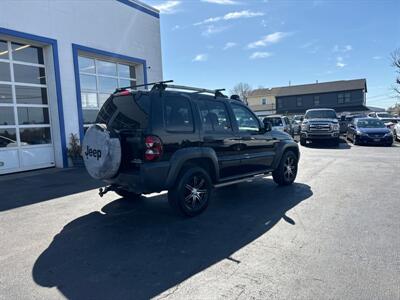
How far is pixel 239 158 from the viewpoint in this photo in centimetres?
618

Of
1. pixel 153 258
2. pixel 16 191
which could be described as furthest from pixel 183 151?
pixel 16 191

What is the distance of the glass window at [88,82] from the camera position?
12240 millimetres

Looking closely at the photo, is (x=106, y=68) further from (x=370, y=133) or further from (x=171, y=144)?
(x=370, y=133)

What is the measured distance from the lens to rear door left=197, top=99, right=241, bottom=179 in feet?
18.3

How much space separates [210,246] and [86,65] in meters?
10.7

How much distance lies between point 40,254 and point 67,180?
16.9 ft

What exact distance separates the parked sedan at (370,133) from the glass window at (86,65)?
1393 cm

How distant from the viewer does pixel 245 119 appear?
258 inches

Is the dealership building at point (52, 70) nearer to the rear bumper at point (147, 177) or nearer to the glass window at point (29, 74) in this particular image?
the glass window at point (29, 74)

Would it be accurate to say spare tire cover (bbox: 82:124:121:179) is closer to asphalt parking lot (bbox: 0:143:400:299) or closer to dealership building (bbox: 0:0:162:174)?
asphalt parking lot (bbox: 0:143:400:299)

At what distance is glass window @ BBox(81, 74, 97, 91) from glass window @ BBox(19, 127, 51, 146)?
91.5 inches

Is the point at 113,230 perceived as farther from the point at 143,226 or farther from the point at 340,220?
the point at 340,220

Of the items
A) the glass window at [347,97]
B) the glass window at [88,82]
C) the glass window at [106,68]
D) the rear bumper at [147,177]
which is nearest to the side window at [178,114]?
the rear bumper at [147,177]

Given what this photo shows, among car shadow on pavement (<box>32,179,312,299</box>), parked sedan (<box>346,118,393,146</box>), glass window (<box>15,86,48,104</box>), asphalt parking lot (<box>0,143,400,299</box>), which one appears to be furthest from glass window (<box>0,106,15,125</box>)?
parked sedan (<box>346,118,393,146</box>)
